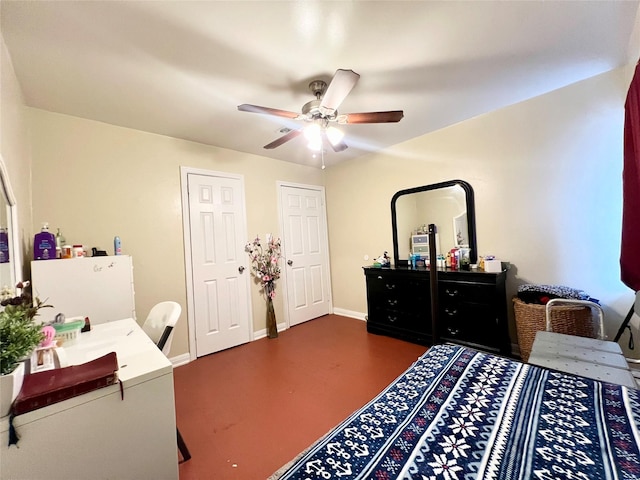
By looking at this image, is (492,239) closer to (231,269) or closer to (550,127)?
(550,127)

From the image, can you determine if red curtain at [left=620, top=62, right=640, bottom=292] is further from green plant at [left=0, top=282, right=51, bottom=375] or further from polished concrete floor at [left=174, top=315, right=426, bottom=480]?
green plant at [left=0, top=282, right=51, bottom=375]

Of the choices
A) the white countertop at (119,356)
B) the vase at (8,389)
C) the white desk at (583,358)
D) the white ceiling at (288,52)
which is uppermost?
the white ceiling at (288,52)

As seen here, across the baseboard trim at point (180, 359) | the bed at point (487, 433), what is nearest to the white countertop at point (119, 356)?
the bed at point (487, 433)

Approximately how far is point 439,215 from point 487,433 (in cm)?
262

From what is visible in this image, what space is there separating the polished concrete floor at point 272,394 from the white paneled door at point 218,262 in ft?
0.83

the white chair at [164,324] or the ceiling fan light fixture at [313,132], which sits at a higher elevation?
the ceiling fan light fixture at [313,132]

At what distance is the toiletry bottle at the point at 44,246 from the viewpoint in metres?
1.93

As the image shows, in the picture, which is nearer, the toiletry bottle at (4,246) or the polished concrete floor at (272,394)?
the toiletry bottle at (4,246)

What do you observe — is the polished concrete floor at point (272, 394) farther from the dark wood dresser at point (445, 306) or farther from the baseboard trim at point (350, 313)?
the baseboard trim at point (350, 313)

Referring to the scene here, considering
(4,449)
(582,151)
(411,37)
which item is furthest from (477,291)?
(4,449)

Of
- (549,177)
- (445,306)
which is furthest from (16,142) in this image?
(549,177)

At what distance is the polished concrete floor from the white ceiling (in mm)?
2479

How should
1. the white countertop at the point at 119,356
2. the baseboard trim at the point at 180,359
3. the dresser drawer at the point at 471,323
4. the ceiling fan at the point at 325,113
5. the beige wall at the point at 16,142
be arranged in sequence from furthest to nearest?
the baseboard trim at the point at 180,359 < the dresser drawer at the point at 471,323 < the ceiling fan at the point at 325,113 < the beige wall at the point at 16,142 < the white countertop at the point at 119,356

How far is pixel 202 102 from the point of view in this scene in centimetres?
223
